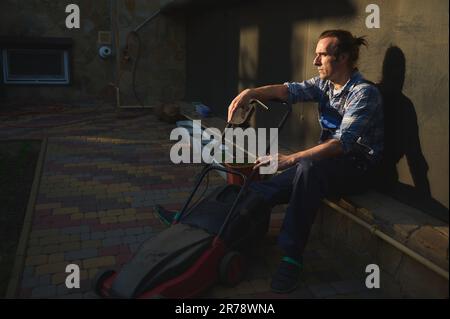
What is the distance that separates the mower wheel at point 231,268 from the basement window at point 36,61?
36.0ft

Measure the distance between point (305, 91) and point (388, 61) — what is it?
0.74 metres

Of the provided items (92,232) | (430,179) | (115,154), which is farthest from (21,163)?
(430,179)

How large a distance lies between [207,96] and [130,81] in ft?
8.51

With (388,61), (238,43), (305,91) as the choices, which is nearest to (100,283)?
(305,91)

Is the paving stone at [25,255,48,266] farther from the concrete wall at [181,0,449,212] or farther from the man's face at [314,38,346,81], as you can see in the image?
the concrete wall at [181,0,449,212]

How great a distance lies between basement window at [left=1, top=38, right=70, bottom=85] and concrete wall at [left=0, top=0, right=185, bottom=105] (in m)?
0.21

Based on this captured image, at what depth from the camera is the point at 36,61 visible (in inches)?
511

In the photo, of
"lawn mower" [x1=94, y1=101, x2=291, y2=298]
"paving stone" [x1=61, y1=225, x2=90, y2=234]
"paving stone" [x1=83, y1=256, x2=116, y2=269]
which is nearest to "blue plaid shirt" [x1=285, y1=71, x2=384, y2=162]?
"lawn mower" [x1=94, y1=101, x2=291, y2=298]

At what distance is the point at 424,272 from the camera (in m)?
2.90

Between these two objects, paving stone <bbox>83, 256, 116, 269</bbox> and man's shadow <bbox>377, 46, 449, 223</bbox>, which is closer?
man's shadow <bbox>377, 46, 449, 223</bbox>

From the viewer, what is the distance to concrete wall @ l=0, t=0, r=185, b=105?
10.7 m

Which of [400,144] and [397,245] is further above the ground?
[400,144]

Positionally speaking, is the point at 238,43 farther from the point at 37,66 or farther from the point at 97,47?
the point at 37,66
